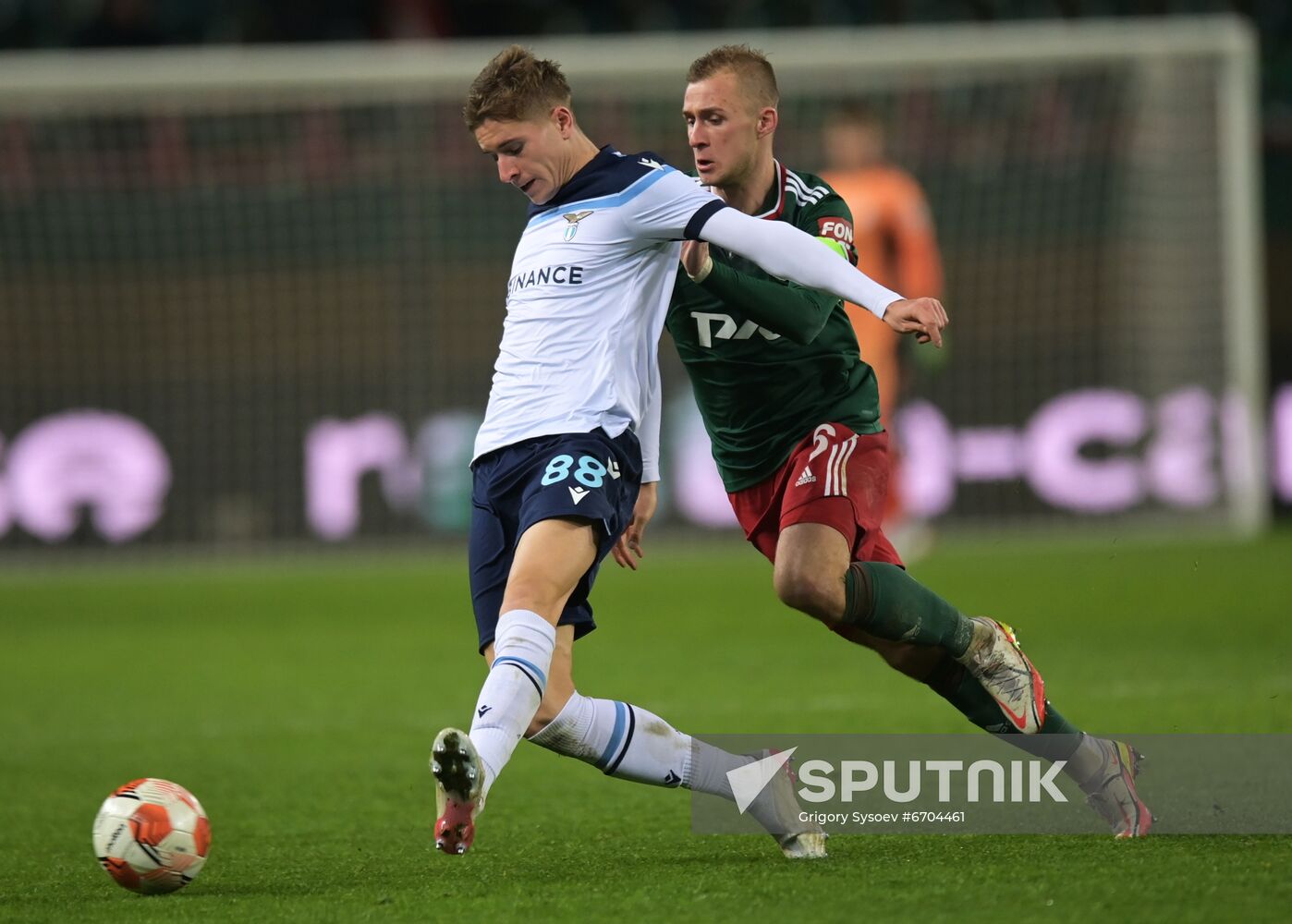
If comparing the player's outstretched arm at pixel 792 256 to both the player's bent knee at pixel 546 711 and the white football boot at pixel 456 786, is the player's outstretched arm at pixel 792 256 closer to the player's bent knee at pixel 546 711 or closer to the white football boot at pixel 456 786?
the player's bent knee at pixel 546 711

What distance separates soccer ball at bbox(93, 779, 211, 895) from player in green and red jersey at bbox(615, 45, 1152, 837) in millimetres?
1130

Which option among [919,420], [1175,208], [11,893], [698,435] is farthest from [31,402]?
[11,893]

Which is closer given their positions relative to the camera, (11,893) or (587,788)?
(11,893)

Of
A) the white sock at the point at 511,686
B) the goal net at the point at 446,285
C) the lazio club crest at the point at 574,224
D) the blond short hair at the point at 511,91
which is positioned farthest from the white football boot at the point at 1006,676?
the goal net at the point at 446,285

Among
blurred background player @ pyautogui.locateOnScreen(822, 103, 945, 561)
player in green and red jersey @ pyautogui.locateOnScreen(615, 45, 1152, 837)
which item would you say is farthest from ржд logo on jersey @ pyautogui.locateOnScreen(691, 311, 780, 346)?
blurred background player @ pyautogui.locateOnScreen(822, 103, 945, 561)

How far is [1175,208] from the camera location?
43.1 ft

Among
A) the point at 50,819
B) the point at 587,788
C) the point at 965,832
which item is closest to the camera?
the point at 965,832

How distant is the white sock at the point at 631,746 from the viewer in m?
3.85

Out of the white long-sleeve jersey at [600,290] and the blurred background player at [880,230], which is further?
the blurred background player at [880,230]

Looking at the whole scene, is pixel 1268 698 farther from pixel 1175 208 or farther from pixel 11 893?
pixel 1175 208

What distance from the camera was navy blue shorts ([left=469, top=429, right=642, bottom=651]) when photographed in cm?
378

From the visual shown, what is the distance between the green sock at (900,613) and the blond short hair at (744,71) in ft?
3.79

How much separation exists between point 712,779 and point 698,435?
347 inches

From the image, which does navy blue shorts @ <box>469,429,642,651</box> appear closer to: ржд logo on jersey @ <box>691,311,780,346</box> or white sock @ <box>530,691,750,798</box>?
white sock @ <box>530,691,750,798</box>
